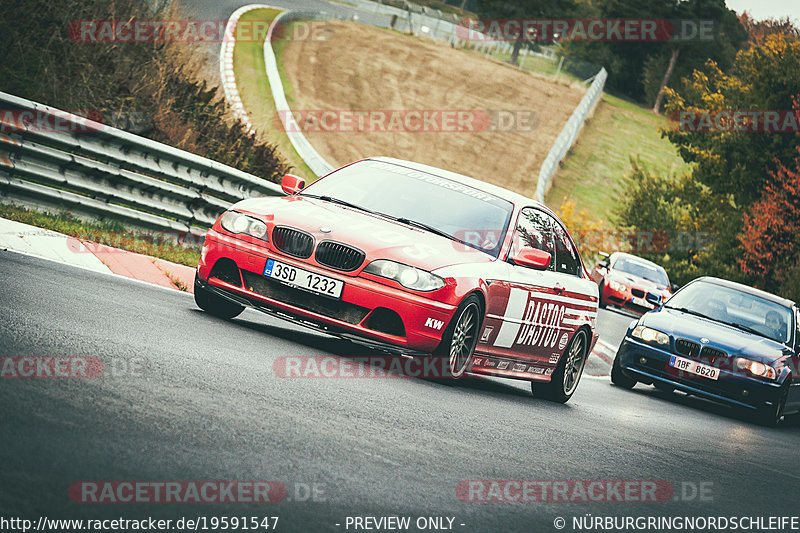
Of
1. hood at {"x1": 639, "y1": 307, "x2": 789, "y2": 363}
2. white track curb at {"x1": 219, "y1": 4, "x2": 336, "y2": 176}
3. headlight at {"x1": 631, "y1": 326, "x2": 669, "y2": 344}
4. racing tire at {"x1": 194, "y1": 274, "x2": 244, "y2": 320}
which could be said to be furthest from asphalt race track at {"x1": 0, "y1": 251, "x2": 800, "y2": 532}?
white track curb at {"x1": 219, "y1": 4, "x2": 336, "y2": 176}

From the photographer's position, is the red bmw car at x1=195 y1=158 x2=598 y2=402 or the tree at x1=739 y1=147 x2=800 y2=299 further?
the tree at x1=739 y1=147 x2=800 y2=299

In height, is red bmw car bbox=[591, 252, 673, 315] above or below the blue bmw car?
below

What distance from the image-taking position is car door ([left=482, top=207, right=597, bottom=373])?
8945 millimetres

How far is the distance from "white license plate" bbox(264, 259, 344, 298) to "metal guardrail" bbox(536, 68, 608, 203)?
3450cm

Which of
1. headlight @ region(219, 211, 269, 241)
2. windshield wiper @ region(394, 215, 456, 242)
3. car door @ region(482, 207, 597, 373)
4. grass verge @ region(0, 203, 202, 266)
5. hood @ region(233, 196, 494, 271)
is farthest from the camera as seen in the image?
grass verge @ region(0, 203, 202, 266)

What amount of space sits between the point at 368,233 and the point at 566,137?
46237 mm

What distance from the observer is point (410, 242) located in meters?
8.15

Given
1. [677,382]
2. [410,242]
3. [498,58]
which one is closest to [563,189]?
[498,58]

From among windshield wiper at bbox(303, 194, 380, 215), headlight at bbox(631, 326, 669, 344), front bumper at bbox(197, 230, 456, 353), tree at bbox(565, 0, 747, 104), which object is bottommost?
headlight at bbox(631, 326, 669, 344)

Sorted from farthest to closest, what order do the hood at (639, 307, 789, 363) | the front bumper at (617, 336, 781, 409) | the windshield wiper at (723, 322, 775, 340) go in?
the windshield wiper at (723, 322, 775, 340) → the hood at (639, 307, 789, 363) → the front bumper at (617, 336, 781, 409)

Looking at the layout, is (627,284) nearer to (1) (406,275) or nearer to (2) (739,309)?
(2) (739,309)

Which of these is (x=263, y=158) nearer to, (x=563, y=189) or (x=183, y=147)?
(x=183, y=147)

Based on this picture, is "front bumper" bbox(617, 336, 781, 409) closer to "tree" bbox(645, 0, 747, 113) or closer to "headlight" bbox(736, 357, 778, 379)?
"headlight" bbox(736, 357, 778, 379)

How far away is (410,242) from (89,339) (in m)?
2.72
